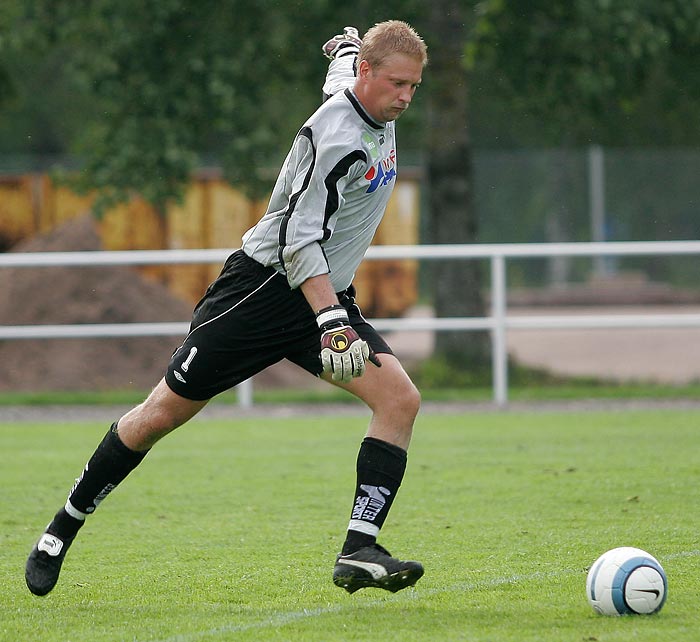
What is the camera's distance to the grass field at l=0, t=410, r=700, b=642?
4.63 meters

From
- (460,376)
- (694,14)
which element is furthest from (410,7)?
(460,376)

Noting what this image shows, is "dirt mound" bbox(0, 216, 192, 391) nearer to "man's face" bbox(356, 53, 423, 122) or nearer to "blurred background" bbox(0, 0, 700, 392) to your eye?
"blurred background" bbox(0, 0, 700, 392)

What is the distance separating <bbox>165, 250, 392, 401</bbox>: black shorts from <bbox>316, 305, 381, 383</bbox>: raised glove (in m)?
0.36

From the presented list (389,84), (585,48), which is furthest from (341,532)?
(585,48)

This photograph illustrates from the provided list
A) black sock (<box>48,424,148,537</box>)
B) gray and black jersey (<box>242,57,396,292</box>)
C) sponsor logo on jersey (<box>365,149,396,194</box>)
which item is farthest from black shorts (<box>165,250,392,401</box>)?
sponsor logo on jersey (<box>365,149,396,194</box>)

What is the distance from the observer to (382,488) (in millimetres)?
5023

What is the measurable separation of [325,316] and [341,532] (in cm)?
192

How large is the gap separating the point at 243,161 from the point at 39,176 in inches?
288

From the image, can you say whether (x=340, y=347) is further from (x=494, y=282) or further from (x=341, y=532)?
(x=494, y=282)

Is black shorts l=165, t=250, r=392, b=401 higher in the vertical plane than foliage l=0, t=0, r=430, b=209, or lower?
lower

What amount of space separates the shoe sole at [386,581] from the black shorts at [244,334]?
81cm

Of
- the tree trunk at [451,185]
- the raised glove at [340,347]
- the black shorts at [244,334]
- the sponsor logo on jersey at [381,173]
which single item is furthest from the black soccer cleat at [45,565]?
the tree trunk at [451,185]

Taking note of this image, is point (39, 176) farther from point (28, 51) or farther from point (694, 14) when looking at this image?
point (694, 14)

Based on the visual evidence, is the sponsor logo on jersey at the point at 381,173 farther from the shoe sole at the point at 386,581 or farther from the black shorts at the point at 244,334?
the shoe sole at the point at 386,581
